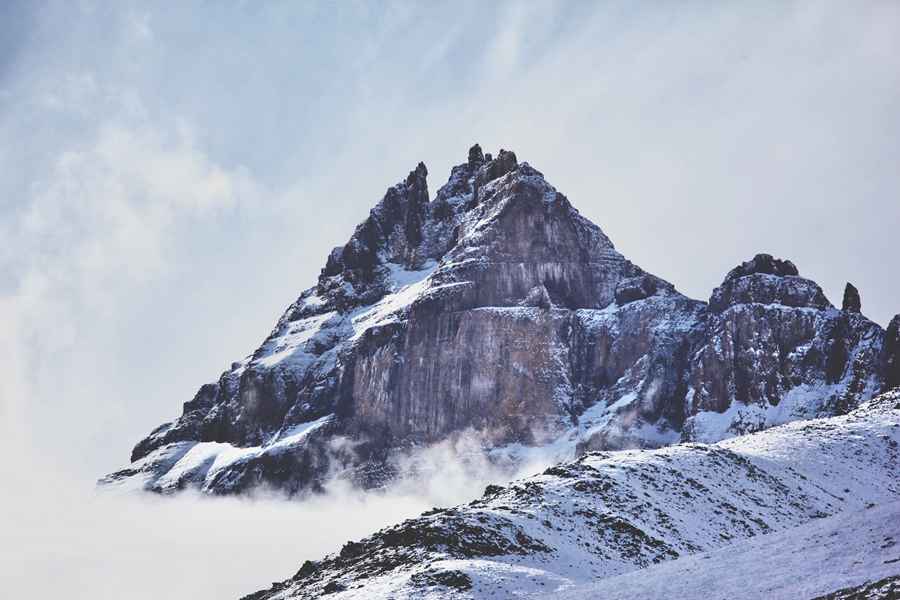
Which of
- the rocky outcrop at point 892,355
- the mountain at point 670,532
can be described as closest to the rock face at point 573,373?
the rocky outcrop at point 892,355

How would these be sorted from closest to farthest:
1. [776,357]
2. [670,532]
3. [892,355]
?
[670,532], [892,355], [776,357]

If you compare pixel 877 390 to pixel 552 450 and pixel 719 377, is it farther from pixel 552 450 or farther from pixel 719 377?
pixel 552 450

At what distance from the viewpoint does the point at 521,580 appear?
47.9 metres

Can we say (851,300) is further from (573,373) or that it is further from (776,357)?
(573,373)

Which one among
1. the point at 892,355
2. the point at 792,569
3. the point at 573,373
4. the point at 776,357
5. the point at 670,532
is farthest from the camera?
the point at 573,373

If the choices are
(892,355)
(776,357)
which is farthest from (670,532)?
(776,357)

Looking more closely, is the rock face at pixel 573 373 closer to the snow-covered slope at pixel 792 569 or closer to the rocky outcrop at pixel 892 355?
the rocky outcrop at pixel 892 355

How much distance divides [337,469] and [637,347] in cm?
7184

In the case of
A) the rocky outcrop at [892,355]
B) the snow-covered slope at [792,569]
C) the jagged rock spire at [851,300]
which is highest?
the jagged rock spire at [851,300]

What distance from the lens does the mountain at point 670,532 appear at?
39.8 m

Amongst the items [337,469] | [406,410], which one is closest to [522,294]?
[406,410]

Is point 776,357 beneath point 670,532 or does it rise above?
above

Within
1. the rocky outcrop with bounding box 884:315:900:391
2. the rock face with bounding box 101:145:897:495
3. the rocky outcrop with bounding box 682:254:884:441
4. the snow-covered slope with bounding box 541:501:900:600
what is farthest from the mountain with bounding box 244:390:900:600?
the rock face with bounding box 101:145:897:495

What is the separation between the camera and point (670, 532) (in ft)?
204
